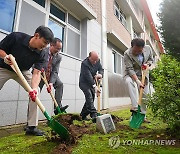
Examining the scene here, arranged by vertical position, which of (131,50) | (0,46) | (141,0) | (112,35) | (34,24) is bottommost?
(0,46)

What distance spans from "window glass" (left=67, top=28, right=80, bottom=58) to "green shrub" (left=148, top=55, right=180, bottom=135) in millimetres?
4024

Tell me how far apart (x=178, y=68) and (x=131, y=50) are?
180 centimetres

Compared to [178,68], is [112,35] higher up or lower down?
higher up

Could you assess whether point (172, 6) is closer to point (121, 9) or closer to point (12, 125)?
point (12, 125)

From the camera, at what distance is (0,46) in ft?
8.56

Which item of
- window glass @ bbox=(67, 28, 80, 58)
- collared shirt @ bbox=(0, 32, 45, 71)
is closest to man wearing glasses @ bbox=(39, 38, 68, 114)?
collared shirt @ bbox=(0, 32, 45, 71)

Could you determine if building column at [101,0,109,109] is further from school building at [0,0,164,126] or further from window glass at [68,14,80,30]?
window glass at [68,14,80,30]

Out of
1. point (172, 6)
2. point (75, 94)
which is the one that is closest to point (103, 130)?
point (172, 6)

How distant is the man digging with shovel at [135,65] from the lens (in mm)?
3754

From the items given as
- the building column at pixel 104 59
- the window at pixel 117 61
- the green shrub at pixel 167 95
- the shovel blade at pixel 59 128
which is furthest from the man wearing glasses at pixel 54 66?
the window at pixel 117 61

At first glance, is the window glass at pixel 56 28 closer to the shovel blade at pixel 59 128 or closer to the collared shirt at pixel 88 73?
the collared shirt at pixel 88 73

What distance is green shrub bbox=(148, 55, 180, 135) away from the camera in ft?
7.54

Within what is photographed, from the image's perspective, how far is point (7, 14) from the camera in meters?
4.00

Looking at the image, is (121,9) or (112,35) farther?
(121,9)
